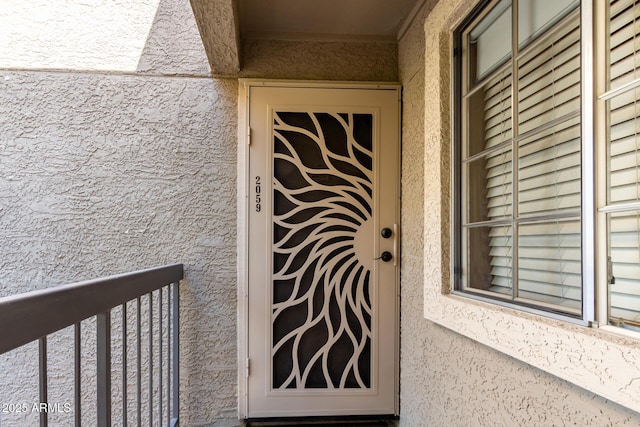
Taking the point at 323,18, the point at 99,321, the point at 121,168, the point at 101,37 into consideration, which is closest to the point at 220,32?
the point at 323,18

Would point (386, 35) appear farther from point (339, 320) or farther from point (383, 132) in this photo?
point (339, 320)

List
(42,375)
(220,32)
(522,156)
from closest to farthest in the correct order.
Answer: (42,375), (522,156), (220,32)

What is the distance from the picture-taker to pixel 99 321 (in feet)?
4.25

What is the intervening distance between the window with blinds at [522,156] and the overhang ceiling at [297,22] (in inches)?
29.7

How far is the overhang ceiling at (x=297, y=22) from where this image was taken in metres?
1.96

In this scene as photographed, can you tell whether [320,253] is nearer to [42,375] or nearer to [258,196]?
[258,196]

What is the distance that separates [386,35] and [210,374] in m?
2.57

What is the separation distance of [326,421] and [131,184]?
2.02 metres

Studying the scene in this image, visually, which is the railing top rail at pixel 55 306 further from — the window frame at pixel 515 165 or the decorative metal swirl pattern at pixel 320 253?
the window frame at pixel 515 165

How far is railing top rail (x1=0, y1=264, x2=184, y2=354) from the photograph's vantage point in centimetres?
80

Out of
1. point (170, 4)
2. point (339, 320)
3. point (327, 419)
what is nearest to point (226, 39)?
point (170, 4)

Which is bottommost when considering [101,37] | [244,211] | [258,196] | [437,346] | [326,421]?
[326,421]

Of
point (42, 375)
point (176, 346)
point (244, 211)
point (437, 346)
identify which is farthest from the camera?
point (244, 211)

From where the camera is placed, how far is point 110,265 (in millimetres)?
2303
